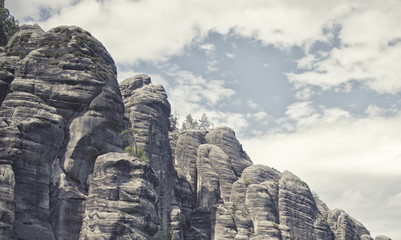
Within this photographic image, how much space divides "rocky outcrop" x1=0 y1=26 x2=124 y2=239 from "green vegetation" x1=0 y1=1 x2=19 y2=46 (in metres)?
21.5

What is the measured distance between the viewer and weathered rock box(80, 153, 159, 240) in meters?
65.2

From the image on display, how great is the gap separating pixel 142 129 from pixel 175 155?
18.1m

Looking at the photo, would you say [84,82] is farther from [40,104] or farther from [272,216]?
[272,216]

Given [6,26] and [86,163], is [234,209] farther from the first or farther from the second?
[6,26]

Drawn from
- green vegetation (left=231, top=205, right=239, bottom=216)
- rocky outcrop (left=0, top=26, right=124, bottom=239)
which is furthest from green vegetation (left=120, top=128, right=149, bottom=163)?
green vegetation (left=231, top=205, right=239, bottom=216)

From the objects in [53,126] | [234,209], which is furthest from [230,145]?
[53,126]

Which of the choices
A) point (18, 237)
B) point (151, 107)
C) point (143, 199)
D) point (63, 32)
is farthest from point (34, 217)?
point (151, 107)

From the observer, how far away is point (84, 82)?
7719 cm

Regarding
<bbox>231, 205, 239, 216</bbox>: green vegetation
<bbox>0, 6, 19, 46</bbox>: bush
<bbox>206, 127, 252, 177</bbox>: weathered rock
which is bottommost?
<bbox>231, 205, 239, 216</bbox>: green vegetation

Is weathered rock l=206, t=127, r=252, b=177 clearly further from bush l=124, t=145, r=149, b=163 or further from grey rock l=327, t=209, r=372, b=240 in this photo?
bush l=124, t=145, r=149, b=163

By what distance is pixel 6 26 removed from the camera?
361 feet

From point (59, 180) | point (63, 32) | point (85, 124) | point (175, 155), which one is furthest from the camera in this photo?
point (175, 155)

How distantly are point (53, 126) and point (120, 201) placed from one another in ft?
51.2

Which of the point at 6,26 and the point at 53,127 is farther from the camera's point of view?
the point at 6,26
